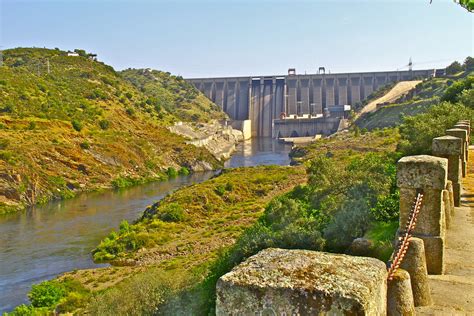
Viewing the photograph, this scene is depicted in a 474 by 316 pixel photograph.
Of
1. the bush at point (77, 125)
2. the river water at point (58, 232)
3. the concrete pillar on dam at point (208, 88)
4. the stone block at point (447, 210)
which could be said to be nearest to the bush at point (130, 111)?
the bush at point (77, 125)

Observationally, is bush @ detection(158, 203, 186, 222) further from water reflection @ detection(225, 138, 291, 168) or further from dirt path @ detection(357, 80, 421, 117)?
dirt path @ detection(357, 80, 421, 117)

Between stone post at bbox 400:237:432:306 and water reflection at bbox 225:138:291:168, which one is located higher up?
stone post at bbox 400:237:432:306

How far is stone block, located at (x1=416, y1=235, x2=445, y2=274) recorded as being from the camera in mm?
6520

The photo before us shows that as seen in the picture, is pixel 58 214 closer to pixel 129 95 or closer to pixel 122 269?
pixel 122 269

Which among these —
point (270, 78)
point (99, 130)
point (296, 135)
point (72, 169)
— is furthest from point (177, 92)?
point (72, 169)

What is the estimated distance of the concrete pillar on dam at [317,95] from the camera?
394 feet

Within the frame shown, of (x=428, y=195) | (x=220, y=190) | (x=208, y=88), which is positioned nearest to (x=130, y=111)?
(x=220, y=190)

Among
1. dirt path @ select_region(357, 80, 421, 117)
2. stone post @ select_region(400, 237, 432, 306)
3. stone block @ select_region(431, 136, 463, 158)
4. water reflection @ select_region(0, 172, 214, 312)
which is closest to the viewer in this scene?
stone post @ select_region(400, 237, 432, 306)

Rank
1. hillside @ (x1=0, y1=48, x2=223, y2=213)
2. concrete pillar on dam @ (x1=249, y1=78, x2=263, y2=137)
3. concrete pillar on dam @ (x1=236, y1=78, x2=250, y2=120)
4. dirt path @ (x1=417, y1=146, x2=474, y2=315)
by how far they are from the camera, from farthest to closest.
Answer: concrete pillar on dam @ (x1=236, y1=78, x2=250, y2=120), concrete pillar on dam @ (x1=249, y1=78, x2=263, y2=137), hillside @ (x1=0, y1=48, x2=223, y2=213), dirt path @ (x1=417, y1=146, x2=474, y2=315)

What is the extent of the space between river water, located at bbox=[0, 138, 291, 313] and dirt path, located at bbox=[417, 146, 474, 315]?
19433mm

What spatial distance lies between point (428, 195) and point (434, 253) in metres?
0.88

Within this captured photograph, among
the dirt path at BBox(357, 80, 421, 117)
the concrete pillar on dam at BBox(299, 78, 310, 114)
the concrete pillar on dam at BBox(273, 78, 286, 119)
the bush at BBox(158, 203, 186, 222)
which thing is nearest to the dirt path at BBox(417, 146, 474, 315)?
the bush at BBox(158, 203, 186, 222)

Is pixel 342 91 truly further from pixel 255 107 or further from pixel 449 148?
pixel 449 148

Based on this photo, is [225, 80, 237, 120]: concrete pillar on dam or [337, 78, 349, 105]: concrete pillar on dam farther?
[225, 80, 237, 120]: concrete pillar on dam
